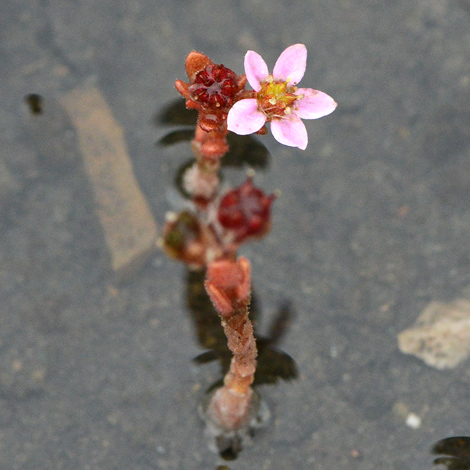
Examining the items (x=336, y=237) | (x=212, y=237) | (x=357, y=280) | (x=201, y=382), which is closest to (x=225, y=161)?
(x=212, y=237)

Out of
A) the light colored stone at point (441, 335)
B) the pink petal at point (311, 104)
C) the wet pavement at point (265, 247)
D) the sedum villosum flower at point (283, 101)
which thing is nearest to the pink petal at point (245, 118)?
the sedum villosum flower at point (283, 101)

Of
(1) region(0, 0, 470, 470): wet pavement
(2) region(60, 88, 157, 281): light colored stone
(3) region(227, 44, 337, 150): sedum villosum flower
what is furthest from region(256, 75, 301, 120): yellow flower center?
(2) region(60, 88, 157, 281): light colored stone

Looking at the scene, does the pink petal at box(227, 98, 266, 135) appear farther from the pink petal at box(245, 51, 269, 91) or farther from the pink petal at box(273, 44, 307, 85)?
the pink petal at box(273, 44, 307, 85)

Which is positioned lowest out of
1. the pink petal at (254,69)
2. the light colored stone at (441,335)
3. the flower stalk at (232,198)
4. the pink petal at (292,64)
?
the light colored stone at (441,335)

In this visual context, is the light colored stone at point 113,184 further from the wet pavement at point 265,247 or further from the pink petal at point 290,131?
the pink petal at point 290,131

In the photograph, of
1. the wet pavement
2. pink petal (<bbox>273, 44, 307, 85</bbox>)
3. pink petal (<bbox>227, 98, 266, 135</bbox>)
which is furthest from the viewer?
the wet pavement

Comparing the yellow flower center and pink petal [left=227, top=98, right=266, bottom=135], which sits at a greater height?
the yellow flower center
